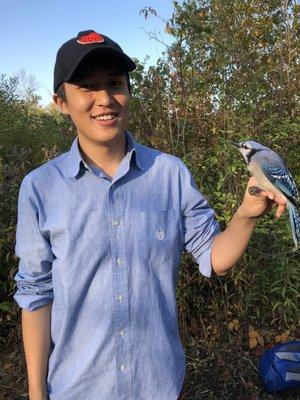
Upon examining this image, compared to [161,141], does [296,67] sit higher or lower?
higher

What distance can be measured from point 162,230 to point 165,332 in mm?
329

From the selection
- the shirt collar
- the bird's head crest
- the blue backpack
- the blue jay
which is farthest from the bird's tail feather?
the blue backpack

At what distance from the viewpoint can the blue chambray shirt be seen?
1.55 meters

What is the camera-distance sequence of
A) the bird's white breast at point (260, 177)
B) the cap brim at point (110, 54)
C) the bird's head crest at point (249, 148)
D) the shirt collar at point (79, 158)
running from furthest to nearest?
the bird's head crest at point (249, 148)
the bird's white breast at point (260, 177)
the shirt collar at point (79, 158)
the cap brim at point (110, 54)

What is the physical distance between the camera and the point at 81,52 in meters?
1.55

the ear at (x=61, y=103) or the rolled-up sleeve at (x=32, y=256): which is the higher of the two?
the ear at (x=61, y=103)

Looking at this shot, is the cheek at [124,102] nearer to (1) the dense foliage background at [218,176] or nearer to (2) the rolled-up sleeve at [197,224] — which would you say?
(2) the rolled-up sleeve at [197,224]

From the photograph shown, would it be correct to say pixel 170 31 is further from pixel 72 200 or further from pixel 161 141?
pixel 72 200

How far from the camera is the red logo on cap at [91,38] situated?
1.58 meters

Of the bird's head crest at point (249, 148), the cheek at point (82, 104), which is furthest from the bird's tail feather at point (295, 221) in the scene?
the cheek at point (82, 104)

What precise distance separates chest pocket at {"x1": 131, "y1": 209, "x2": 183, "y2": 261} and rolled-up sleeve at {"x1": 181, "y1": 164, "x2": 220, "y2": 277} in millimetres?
67

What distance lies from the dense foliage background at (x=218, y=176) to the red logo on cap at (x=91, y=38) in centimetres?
205

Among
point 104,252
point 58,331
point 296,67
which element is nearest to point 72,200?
point 104,252

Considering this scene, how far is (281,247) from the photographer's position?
376cm
